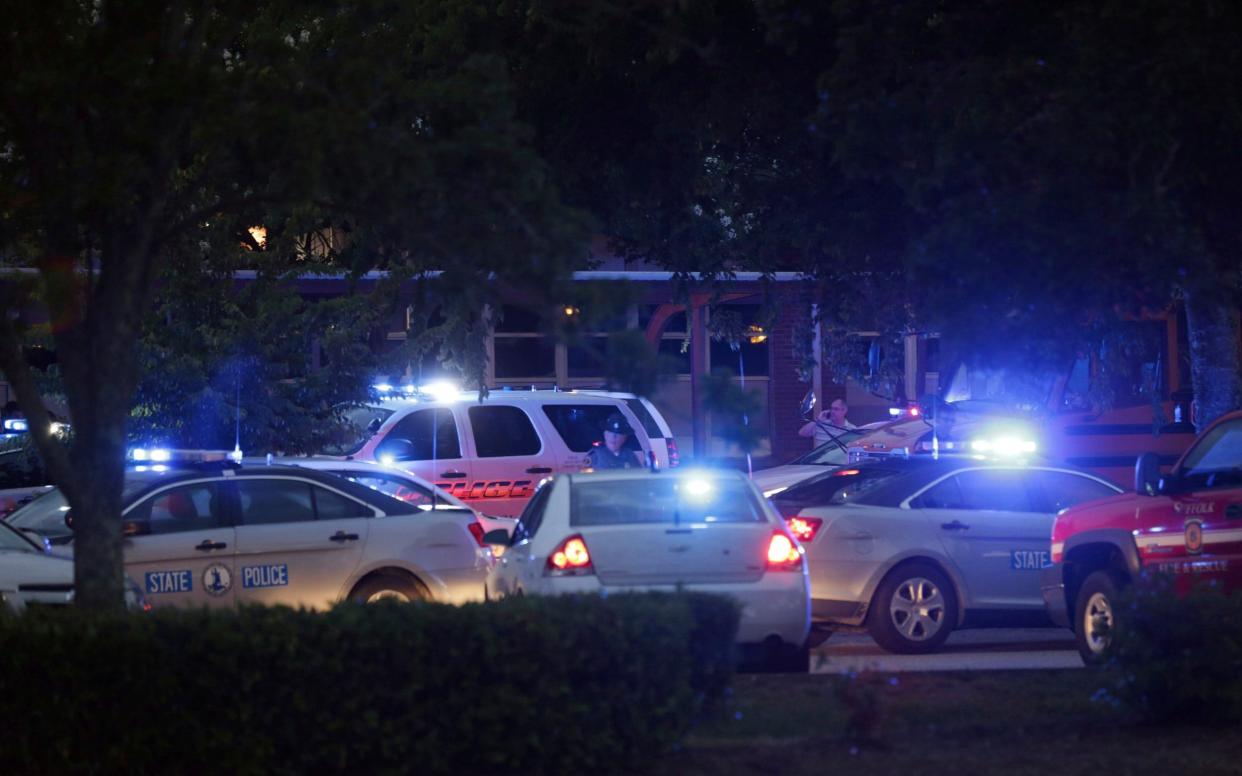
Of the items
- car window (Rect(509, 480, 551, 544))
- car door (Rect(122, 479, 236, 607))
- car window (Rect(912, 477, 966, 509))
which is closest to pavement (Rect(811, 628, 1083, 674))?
car window (Rect(912, 477, 966, 509))

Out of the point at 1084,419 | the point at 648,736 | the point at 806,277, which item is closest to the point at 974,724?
the point at 648,736

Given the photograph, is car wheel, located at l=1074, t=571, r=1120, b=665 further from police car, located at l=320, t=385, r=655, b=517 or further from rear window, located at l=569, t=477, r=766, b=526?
police car, located at l=320, t=385, r=655, b=517

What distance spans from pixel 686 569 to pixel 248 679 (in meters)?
3.68

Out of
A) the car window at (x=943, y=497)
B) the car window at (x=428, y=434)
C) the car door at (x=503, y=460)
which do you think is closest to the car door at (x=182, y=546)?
the car window at (x=428, y=434)

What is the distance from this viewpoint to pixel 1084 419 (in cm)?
1884

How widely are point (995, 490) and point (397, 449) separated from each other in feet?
21.1

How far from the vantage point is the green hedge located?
21.2 feet

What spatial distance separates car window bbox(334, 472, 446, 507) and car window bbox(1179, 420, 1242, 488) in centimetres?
644

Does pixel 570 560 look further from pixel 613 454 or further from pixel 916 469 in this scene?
pixel 613 454

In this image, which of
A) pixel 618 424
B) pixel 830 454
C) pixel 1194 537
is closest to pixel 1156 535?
pixel 1194 537

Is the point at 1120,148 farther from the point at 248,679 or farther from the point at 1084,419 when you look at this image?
the point at 1084,419

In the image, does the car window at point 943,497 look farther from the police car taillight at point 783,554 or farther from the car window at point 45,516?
the car window at point 45,516

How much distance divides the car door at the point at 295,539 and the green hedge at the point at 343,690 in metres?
4.65

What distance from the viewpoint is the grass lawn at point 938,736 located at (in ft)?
23.2
